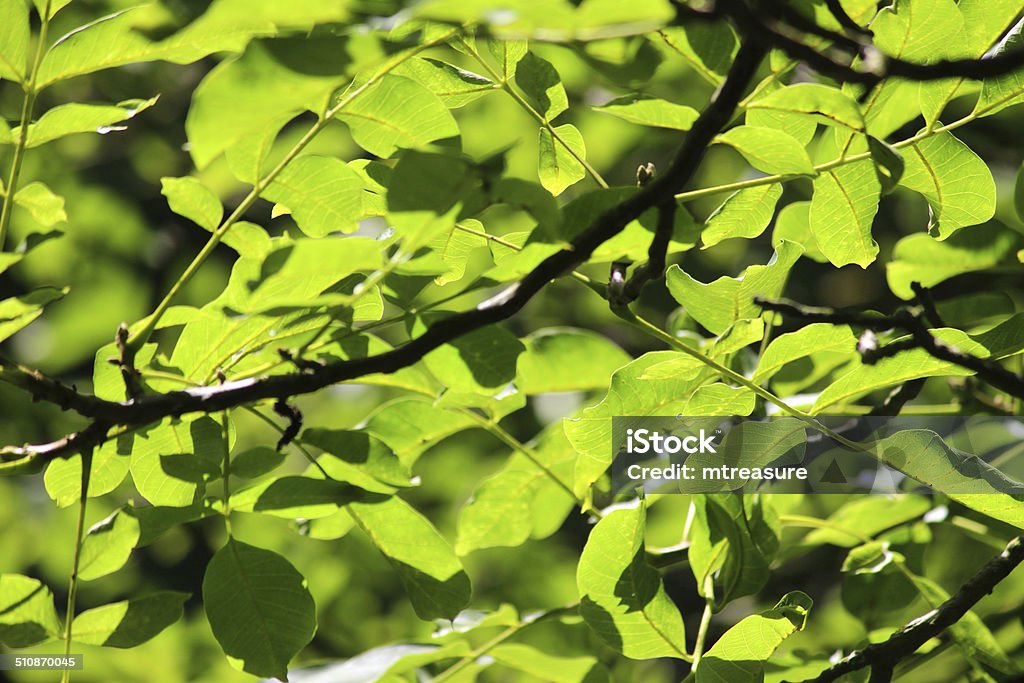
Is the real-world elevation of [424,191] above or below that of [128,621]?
above

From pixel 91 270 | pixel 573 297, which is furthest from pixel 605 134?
pixel 91 270

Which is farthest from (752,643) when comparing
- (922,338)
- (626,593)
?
(922,338)

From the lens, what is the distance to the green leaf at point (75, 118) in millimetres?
1165

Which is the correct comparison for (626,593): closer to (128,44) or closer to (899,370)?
(899,370)

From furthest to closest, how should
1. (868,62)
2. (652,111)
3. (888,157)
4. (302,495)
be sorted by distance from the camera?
(302,495) → (652,111) → (888,157) → (868,62)

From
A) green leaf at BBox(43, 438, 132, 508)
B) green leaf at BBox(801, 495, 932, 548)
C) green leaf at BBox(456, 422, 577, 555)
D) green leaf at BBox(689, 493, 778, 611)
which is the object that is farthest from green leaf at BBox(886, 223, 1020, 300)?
green leaf at BBox(43, 438, 132, 508)

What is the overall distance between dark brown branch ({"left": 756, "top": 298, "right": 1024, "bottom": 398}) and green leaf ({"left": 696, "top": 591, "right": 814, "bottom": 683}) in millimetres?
371

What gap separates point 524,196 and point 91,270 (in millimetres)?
3470

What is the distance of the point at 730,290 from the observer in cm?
124

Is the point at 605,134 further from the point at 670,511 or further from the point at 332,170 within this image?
the point at 332,170

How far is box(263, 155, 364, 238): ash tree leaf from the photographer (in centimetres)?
110

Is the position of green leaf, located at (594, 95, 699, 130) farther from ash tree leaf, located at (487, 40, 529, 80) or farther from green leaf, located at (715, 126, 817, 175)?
ash tree leaf, located at (487, 40, 529, 80)

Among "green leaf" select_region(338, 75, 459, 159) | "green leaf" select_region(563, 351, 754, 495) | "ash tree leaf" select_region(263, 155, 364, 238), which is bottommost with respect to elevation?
"green leaf" select_region(563, 351, 754, 495)

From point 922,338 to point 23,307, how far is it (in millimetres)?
1073
